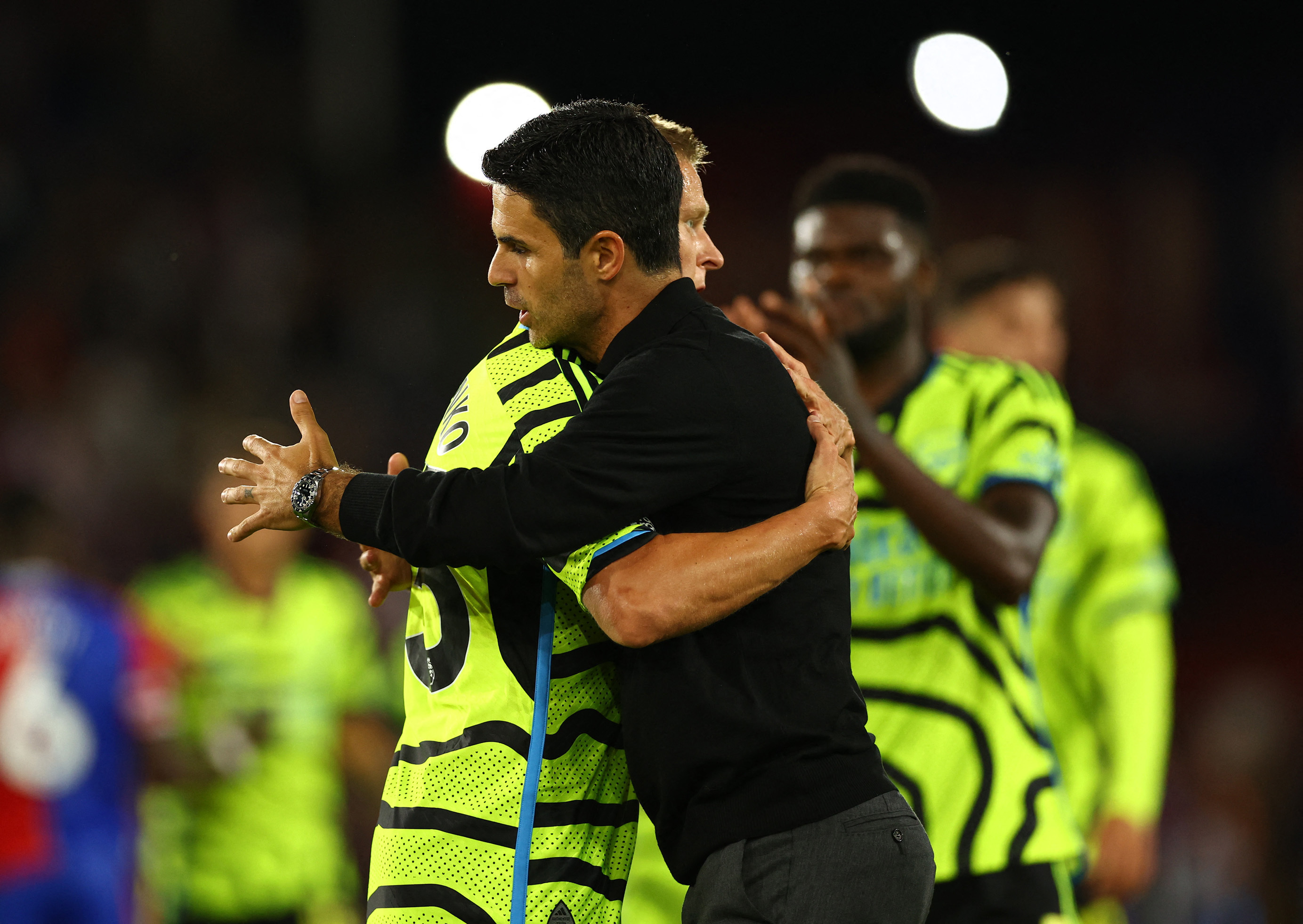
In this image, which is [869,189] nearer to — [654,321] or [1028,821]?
[1028,821]

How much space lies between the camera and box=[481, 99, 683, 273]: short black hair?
2.03m

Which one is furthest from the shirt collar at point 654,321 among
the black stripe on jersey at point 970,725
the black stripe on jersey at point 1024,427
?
the black stripe on jersey at point 1024,427

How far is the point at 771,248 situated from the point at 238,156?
480 centimetres

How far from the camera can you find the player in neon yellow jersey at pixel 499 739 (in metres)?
2.00

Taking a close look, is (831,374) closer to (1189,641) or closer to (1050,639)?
(1050,639)

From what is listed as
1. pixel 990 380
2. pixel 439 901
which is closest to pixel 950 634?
pixel 990 380

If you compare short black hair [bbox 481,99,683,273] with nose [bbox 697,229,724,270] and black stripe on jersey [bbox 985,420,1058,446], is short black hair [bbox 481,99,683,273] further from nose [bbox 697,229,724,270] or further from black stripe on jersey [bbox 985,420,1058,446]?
black stripe on jersey [bbox 985,420,1058,446]

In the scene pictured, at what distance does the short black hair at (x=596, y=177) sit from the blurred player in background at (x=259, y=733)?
4.08 metres

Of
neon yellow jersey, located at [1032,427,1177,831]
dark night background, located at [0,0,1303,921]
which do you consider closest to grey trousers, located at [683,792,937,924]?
neon yellow jersey, located at [1032,427,1177,831]

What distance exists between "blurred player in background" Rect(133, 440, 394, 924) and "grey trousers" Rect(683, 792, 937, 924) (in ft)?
13.3

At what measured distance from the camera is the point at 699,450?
190cm

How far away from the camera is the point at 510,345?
2.21 meters

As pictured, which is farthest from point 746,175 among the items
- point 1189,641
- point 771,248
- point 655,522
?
point 655,522

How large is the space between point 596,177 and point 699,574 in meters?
0.57
